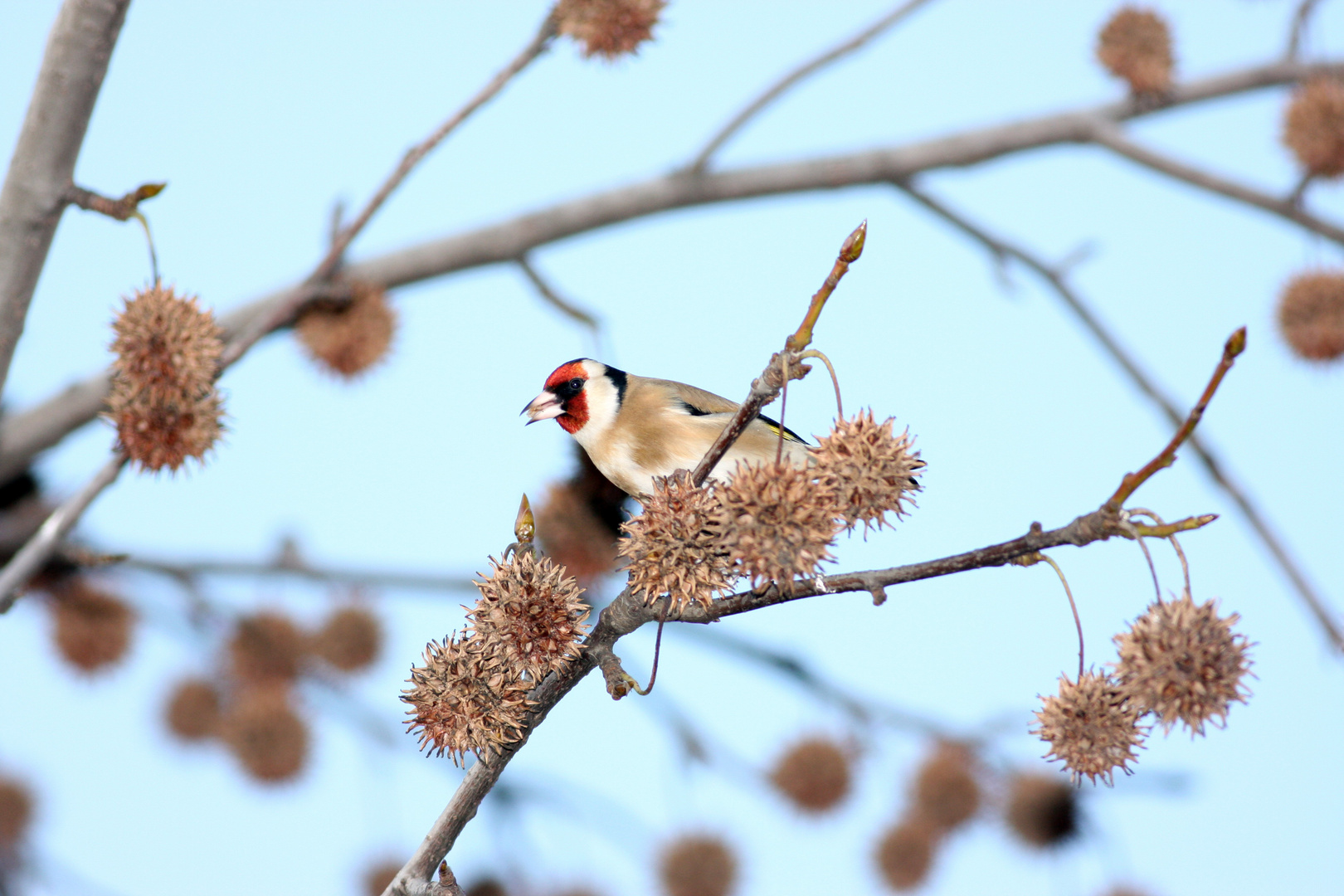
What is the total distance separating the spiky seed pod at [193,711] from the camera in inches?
185

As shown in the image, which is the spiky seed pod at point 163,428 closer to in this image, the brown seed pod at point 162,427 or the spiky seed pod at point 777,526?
the brown seed pod at point 162,427

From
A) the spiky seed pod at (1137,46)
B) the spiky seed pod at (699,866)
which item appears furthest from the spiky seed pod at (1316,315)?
the spiky seed pod at (699,866)

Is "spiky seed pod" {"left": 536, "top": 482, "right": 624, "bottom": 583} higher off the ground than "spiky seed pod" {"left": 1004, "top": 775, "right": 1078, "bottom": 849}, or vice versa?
"spiky seed pod" {"left": 1004, "top": 775, "right": 1078, "bottom": 849}

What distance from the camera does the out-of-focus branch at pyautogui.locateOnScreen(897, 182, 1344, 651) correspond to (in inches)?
124

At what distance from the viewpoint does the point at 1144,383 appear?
3.80 metres

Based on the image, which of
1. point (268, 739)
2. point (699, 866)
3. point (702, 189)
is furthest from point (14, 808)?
point (702, 189)

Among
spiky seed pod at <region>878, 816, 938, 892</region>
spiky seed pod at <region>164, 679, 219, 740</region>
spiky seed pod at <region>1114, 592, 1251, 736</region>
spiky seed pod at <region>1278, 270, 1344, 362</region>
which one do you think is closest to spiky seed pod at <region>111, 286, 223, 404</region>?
spiky seed pod at <region>1114, 592, 1251, 736</region>

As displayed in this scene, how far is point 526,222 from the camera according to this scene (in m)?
4.07

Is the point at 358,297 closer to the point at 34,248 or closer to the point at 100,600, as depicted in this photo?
the point at 34,248

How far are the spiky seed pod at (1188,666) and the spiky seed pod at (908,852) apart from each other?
3.18 meters

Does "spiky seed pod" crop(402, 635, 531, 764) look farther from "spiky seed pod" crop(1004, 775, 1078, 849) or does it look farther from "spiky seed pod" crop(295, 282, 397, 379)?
"spiky seed pod" crop(1004, 775, 1078, 849)

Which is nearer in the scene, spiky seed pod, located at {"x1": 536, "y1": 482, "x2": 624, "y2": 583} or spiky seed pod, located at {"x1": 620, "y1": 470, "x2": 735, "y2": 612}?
spiky seed pod, located at {"x1": 620, "y1": 470, "x2": 735, "y2": 612}

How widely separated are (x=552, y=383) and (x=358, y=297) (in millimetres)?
796

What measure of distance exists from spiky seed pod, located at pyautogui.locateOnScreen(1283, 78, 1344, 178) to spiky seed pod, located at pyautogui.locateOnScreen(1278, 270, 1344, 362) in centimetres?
44
